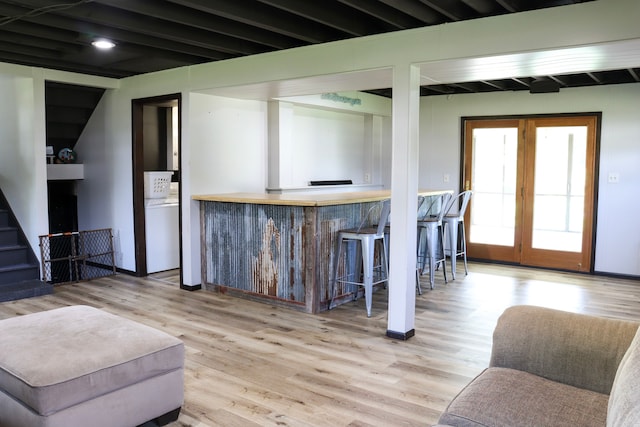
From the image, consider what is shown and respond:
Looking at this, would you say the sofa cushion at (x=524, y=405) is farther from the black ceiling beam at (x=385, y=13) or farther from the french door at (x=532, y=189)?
the french door at (x=532, y=189)

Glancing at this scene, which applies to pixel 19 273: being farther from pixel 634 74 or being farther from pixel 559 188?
pixel 634 74

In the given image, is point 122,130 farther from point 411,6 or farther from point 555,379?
point 555,379

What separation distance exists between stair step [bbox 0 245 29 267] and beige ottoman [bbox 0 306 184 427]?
10.5ft

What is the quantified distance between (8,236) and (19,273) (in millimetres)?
496

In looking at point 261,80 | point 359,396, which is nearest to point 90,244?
point 261,80

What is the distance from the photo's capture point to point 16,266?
560 centimetres

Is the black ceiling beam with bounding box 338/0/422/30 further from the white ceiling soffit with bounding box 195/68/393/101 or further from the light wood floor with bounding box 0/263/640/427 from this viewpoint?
the light wood floor with bounding box 0/263/640/427

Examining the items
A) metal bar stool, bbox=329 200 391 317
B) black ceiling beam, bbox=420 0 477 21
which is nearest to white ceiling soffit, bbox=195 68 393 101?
black ceiling beam, bbox=420 0 477 21

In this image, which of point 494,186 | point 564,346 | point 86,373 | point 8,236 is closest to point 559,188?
point 494,186

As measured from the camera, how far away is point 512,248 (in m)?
7.12

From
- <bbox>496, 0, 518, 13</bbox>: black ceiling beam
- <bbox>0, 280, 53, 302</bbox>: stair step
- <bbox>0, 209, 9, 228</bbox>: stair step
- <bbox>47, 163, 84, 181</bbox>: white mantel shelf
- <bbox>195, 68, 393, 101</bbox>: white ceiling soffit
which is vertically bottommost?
<bbox>0, 280, 53, 302</bbox>: stair step

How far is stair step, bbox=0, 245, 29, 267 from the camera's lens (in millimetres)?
5562

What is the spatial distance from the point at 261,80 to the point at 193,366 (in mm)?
2587

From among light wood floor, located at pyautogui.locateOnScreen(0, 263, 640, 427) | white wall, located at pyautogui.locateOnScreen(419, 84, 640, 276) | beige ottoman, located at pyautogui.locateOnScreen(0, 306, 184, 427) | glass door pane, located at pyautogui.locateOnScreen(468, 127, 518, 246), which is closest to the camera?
beige ottoman, located at pyautogui.locateOnScreen(0, 306, 184, 427)
